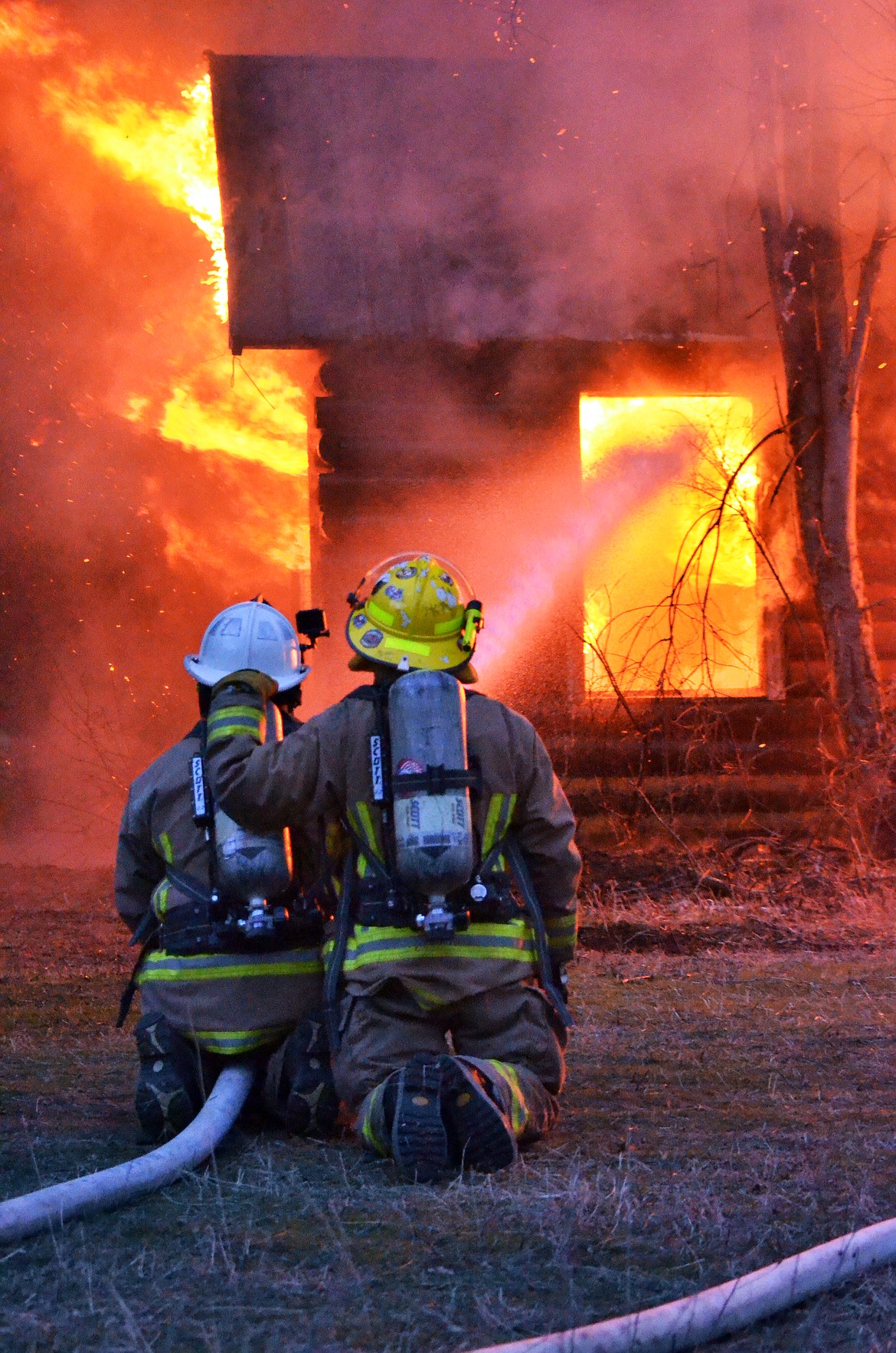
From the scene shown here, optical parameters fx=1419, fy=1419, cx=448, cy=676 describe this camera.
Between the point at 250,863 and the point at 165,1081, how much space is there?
22.9 inches

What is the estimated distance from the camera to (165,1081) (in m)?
3.50

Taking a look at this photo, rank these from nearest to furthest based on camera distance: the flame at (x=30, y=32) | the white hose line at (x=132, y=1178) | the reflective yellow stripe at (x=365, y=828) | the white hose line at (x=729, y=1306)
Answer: the white hose line at (x=729, y=1306) → the white hose line at (x=132, y=1178) → the reflective yellow stripe at (x=365, y=828) → the flame at (x=30, y=32)

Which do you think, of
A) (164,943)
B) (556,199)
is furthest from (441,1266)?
(556,199)

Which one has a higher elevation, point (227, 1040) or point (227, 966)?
point (227, 966)

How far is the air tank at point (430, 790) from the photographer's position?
315cm

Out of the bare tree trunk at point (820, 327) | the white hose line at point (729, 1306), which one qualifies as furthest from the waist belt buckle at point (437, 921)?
the bare tree trunk at point (820, 327)

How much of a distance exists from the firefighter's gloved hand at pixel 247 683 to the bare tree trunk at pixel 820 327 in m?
5.17

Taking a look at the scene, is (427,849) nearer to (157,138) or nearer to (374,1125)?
(374,1125)

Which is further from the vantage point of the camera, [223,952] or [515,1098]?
[223,952]

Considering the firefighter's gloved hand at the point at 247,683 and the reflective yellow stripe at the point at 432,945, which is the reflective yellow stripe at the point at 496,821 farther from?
the firefighter's gloved hand at the point at 247,683

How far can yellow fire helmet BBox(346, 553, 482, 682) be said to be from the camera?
3.53m

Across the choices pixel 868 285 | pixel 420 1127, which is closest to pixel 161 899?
pixel 420 1127

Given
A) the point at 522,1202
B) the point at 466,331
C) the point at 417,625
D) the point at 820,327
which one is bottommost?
the point at 522,1202

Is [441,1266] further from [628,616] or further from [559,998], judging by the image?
[628,616]
